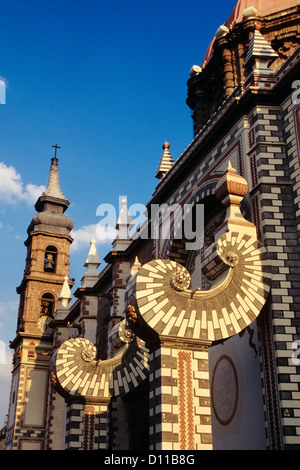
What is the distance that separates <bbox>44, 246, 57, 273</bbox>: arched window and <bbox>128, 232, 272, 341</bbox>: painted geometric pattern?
23969mm

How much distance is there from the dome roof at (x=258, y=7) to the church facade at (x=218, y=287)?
6 cm

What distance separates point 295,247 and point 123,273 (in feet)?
34.3

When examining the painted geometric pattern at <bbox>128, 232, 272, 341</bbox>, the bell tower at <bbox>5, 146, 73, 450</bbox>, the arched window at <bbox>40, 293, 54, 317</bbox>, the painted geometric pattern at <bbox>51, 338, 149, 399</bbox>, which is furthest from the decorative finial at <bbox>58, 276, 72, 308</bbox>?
the painted geometric pattern at <bbox>128, 232, 272, 341</bbox>

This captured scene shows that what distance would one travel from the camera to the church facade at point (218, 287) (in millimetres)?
9242

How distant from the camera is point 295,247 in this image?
35.8 feet

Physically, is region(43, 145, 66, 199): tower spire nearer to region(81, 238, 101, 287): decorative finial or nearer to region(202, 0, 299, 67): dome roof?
region(81, 238, 101, 287): decorative finial

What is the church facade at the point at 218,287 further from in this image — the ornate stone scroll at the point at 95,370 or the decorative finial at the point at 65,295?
the decorative finial at the point at 65,295

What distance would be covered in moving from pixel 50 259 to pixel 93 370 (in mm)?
20504

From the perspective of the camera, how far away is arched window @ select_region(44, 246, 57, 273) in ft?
109

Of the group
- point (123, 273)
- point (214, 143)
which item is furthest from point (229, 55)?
point (123, 273)

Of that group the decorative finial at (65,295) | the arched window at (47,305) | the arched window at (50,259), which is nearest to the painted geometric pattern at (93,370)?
the decorative finial at (65,295)

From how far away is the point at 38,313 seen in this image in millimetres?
31656

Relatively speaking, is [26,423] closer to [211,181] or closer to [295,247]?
[211,181]

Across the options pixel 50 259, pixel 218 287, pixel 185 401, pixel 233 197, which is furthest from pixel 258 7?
pixel 50 259
